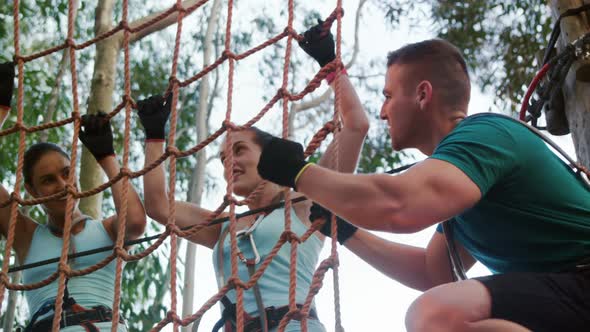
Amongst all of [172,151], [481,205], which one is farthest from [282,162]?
[172,151]

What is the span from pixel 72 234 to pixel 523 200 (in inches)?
45.5

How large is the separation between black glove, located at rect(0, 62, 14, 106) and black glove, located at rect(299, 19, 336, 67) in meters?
0.80

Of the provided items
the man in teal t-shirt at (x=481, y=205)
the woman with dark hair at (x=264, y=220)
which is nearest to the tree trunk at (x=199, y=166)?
the woman with dark hair at (x=264, y=220)

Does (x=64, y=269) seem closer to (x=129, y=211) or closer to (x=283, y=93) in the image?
(x=129, y=211)

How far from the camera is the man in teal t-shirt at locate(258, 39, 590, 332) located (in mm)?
1208

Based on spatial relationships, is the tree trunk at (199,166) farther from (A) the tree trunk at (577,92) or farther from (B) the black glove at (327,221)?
(A) the tree trunk at (577,92)

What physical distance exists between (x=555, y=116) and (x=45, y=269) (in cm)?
124

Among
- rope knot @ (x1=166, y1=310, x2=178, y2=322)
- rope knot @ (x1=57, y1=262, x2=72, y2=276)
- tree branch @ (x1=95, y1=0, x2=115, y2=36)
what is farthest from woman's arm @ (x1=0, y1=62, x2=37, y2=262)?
tree branch @ (x1=95, y1=0, x2=115, y2=36)

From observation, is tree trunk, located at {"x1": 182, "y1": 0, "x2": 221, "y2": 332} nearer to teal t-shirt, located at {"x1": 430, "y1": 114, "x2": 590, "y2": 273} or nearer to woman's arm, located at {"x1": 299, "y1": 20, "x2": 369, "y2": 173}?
woman's arm, located at {"x1": 299, "y1": 20, "x2": 369, "y2": 173}

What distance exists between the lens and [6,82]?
86.4 inches

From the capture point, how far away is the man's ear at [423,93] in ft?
4.99

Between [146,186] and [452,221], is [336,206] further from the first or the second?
[146,186]

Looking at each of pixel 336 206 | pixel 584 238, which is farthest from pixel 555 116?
pixel 336 206

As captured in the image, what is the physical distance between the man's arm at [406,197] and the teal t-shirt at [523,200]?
49 mm
